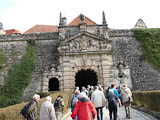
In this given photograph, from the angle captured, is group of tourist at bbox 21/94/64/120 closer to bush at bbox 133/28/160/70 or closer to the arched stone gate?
the arched stone gate

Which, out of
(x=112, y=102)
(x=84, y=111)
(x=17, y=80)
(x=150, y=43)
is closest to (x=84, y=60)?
(x=17, y=80)

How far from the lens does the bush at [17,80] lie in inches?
602

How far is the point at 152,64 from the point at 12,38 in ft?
50.1

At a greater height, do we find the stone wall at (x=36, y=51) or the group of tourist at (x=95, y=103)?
the stone wall at (x=36, y=51)

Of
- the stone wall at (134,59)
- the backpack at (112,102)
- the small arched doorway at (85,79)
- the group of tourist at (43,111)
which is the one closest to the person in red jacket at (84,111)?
the group of tourist at (43,111)

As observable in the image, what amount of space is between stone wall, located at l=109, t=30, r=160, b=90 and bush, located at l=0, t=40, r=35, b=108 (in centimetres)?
879

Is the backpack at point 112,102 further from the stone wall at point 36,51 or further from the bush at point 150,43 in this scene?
the bush at point 150,43

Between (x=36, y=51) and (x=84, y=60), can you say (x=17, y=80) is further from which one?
(x=84, y=60)

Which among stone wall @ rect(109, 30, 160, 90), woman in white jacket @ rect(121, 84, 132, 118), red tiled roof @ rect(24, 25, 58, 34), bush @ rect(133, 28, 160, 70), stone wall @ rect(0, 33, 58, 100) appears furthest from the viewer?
red tiled roof @ rect(24, 25, 58, 34)

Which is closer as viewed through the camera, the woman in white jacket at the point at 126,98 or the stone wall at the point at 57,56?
the woman in white jacket at the point at 126,98

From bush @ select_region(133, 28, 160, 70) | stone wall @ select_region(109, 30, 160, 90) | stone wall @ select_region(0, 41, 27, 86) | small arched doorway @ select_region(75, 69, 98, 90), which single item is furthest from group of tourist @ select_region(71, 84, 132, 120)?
small arched doorway @ select_region(75, 69, 98, 90)

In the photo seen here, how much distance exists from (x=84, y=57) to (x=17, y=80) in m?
6.95

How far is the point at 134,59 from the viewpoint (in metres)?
17.4

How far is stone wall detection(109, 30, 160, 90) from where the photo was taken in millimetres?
16266
